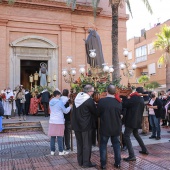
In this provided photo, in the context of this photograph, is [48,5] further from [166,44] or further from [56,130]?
[56,130]

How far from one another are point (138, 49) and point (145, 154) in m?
38.8

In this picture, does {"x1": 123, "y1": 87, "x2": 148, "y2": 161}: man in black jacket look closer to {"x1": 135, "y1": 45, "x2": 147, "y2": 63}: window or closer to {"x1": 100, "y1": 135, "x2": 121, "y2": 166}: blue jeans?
{"x1": 100, "y1": 135, "x2": 121, "y2": 166}: blue jeans

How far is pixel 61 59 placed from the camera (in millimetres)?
21125

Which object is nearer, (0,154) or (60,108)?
(60,108)

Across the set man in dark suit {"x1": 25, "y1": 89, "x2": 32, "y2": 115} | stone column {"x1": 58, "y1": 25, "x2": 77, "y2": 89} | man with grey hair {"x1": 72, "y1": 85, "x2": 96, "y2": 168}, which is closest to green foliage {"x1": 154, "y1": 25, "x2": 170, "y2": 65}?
stone column {"x1": 58, "y1": 25, "x2": 77, "y2": 89}

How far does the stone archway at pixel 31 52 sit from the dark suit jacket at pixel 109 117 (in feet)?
48.8

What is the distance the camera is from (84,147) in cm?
598

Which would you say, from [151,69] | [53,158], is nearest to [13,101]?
[53,158]

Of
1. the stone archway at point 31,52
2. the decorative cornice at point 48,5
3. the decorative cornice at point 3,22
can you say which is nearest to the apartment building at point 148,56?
the decorative cornice at point 48,5

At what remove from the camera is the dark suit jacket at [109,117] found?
569 centimetres

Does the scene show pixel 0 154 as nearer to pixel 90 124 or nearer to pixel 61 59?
pixel 90 124

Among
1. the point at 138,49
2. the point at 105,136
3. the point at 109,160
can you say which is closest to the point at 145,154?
the point at 109,160

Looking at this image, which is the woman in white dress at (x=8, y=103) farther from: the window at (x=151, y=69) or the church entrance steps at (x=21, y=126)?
the window at (x=151, y=69)

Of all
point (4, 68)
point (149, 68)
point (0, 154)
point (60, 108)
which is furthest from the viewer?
point (149, 68)
